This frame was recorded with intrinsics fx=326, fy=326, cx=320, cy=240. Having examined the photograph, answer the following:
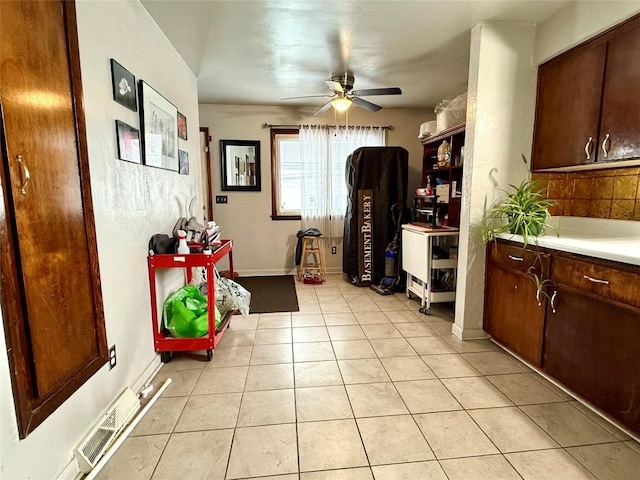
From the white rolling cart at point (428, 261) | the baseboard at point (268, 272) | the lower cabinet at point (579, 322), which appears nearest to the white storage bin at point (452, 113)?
the white rolling cart at point (428, 261)

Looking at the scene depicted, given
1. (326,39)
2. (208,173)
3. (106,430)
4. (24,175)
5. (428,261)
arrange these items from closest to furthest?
(24,175) → (106,430) → (326,39) → (428,261) → (208,173)

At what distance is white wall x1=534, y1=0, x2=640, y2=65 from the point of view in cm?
176

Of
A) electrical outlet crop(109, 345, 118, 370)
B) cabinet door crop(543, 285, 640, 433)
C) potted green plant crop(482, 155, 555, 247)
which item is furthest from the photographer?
potted green plant crop(482, 155, 555, 247)

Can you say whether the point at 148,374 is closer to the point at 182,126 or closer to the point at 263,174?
the point at 182,126

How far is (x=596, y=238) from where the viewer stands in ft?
6.85

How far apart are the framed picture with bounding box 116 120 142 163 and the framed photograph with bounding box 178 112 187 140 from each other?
0.79m

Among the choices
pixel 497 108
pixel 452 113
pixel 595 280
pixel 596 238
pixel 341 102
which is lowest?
pixel 595 280

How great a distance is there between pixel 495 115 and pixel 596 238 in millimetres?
1053

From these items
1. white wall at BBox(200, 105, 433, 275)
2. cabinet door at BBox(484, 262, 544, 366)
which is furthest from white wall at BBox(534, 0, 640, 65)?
white wall at BBox(200, 105, 433, 275)

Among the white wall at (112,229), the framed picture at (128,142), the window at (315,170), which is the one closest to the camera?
the white wall at (112,229)

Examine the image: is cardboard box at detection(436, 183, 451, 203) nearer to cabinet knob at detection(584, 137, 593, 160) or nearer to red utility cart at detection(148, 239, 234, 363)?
cabinet knob at detection(584, 137, 593, 160)

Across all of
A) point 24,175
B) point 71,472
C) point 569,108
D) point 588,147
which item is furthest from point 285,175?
point 71,472

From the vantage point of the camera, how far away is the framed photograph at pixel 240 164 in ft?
14.4

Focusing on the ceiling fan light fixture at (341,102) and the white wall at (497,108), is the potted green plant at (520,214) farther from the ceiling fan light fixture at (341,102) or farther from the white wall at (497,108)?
the ceiling fan light fixture at (341,102)
